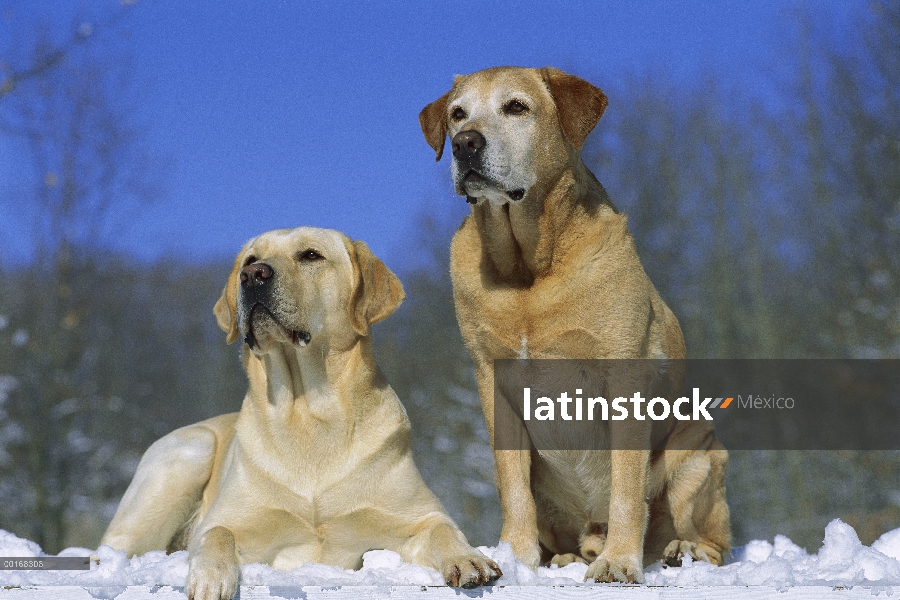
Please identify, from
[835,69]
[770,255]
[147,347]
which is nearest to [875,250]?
[770,255]

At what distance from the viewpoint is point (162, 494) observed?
157 inches

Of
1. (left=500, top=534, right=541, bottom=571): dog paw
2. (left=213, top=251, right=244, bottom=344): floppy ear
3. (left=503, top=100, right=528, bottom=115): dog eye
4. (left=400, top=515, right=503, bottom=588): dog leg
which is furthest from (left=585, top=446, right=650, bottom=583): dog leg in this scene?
(left=213, top=251, right=244, bottom=344): floppy ear

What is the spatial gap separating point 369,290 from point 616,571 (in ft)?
4.90

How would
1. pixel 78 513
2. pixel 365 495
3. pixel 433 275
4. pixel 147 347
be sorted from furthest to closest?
pixel 147 347
pixel 433 275
pixel 78 513
pixel 365 495

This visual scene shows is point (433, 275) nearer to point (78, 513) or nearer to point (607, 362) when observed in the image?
point (78, 513)

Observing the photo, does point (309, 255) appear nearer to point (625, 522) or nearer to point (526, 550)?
point (526, 550)

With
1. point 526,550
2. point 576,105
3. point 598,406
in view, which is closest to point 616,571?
point 526,550

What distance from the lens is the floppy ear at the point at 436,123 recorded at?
13.0 ft

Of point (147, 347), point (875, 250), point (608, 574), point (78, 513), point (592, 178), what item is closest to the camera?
point (608, 574)

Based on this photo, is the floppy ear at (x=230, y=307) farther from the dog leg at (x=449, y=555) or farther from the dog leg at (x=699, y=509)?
the dog leg at (x=699, y=509)

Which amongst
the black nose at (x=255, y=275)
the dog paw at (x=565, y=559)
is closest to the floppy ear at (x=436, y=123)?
the black nose at (x=255, y=275)

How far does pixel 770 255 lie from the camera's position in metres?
14.0

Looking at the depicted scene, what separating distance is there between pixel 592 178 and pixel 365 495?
168cm

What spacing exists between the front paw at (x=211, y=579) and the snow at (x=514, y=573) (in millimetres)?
91
